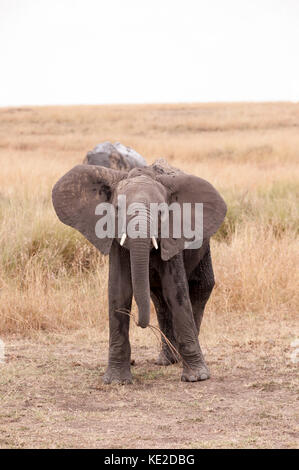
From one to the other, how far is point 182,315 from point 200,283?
Answer: 0.79m

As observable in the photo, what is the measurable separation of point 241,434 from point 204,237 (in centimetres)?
181

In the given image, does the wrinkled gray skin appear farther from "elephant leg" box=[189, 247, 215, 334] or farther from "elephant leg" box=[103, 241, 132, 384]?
"elephant leg" box=[189, 247, 215, 334]

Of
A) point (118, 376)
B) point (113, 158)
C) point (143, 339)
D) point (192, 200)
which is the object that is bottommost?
point (143, 339)

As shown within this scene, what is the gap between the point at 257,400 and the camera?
5922mm

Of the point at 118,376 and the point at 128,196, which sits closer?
the point at 128,196

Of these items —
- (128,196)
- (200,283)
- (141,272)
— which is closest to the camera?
(141,272)

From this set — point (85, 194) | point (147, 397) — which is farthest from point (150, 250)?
point (147, 397)

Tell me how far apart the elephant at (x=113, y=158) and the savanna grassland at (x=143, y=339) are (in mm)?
913

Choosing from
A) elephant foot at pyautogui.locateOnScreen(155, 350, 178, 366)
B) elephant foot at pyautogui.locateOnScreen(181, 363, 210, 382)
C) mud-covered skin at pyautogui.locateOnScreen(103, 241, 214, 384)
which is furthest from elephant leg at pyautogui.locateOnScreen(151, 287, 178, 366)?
elephant foot at pyautogui.locateOnScreen(181, 363, 210, 382)

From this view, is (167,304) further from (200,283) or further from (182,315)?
(200,283)

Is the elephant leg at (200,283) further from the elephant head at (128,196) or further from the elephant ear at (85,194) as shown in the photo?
the elephant ear at (85,194)

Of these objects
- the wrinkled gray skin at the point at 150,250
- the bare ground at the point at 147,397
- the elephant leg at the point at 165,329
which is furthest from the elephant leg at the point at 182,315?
the elephant leg at the point at 165,329

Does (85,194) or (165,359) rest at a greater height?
(85,194)

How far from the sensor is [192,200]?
6340 mm
